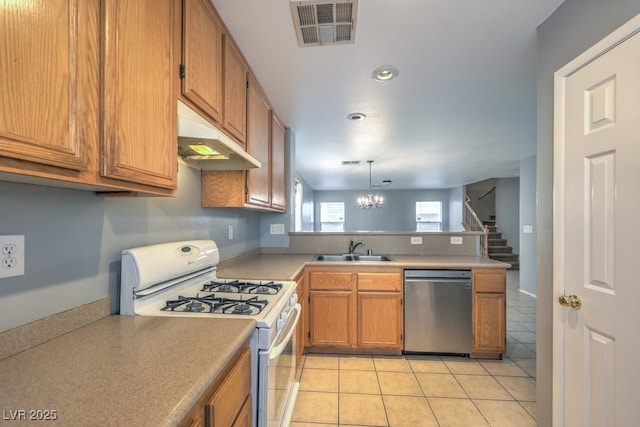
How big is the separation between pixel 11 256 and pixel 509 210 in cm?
896

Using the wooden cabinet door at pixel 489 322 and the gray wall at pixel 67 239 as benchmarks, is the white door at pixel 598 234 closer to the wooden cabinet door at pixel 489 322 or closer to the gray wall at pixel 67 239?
the wooden cabinet door at pixel 489 322

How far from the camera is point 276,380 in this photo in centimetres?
137

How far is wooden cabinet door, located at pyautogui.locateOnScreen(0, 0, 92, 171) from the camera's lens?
23.1 inches

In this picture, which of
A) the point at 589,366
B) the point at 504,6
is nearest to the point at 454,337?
the point at 589,366

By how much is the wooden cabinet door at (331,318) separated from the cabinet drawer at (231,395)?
1.60 meters

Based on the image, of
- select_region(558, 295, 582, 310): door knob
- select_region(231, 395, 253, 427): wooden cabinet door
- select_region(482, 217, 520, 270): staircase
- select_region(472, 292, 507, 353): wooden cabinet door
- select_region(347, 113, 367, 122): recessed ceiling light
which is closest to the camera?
select_region(231, 395, 253, 427): wooden cabinet door

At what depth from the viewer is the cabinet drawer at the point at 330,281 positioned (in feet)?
8.77

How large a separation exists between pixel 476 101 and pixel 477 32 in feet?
3.37

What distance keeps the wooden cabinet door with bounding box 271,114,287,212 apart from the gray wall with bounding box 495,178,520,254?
6.77 m

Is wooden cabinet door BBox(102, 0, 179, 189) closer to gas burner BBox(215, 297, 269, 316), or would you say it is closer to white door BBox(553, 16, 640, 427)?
gas burner BBox(215, 297, 269, 316)

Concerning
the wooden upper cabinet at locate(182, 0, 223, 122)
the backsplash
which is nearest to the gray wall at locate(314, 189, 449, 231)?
the backsplash

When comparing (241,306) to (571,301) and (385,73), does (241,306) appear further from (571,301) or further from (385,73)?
(385,73)

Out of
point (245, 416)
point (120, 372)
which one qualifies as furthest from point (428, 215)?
point (120, 372)

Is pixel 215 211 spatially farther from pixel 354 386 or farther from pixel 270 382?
pixel 354 386
